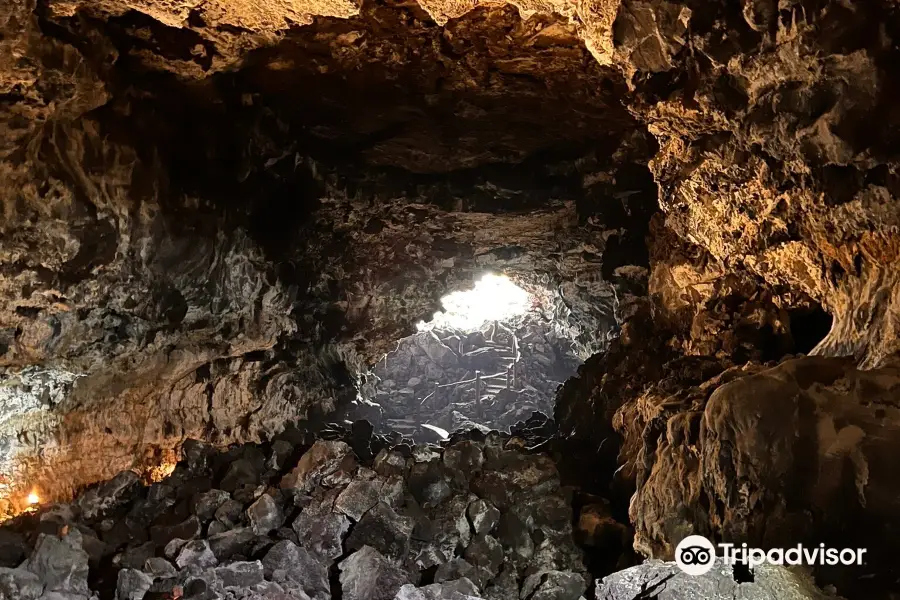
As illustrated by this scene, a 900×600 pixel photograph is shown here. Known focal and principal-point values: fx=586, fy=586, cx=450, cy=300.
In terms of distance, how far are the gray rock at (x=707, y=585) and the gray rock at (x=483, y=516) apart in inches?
42.1

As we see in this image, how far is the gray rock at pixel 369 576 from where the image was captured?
3.80 meters

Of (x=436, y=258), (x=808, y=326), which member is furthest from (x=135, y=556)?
(x=436, y=258)

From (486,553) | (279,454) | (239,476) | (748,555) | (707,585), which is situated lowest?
(279,454)

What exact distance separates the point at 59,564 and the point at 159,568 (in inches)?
23.4

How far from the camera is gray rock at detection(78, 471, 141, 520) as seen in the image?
15.8 ft

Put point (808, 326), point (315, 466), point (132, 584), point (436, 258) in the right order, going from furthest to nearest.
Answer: point (436, 258)
point (315, 466)
point (808, 326)
point (132, 584)

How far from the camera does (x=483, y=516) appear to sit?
14.6ft

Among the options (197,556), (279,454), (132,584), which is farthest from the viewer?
(279,454)

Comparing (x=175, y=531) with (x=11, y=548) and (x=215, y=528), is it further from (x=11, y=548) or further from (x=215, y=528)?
(x=11, y=548)

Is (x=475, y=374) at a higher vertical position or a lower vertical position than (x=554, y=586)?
lower

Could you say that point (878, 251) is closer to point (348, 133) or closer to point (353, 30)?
point (353, 30)

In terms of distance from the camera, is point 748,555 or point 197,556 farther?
point 197,556

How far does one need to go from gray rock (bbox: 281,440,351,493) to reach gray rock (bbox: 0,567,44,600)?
180cm

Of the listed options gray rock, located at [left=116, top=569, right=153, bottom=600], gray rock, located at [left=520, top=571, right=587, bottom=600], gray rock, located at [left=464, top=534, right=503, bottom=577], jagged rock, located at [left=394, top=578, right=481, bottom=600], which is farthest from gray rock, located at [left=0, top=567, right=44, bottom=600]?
gray rock, located at [left=520, top=571, right=587, bottom=600]
